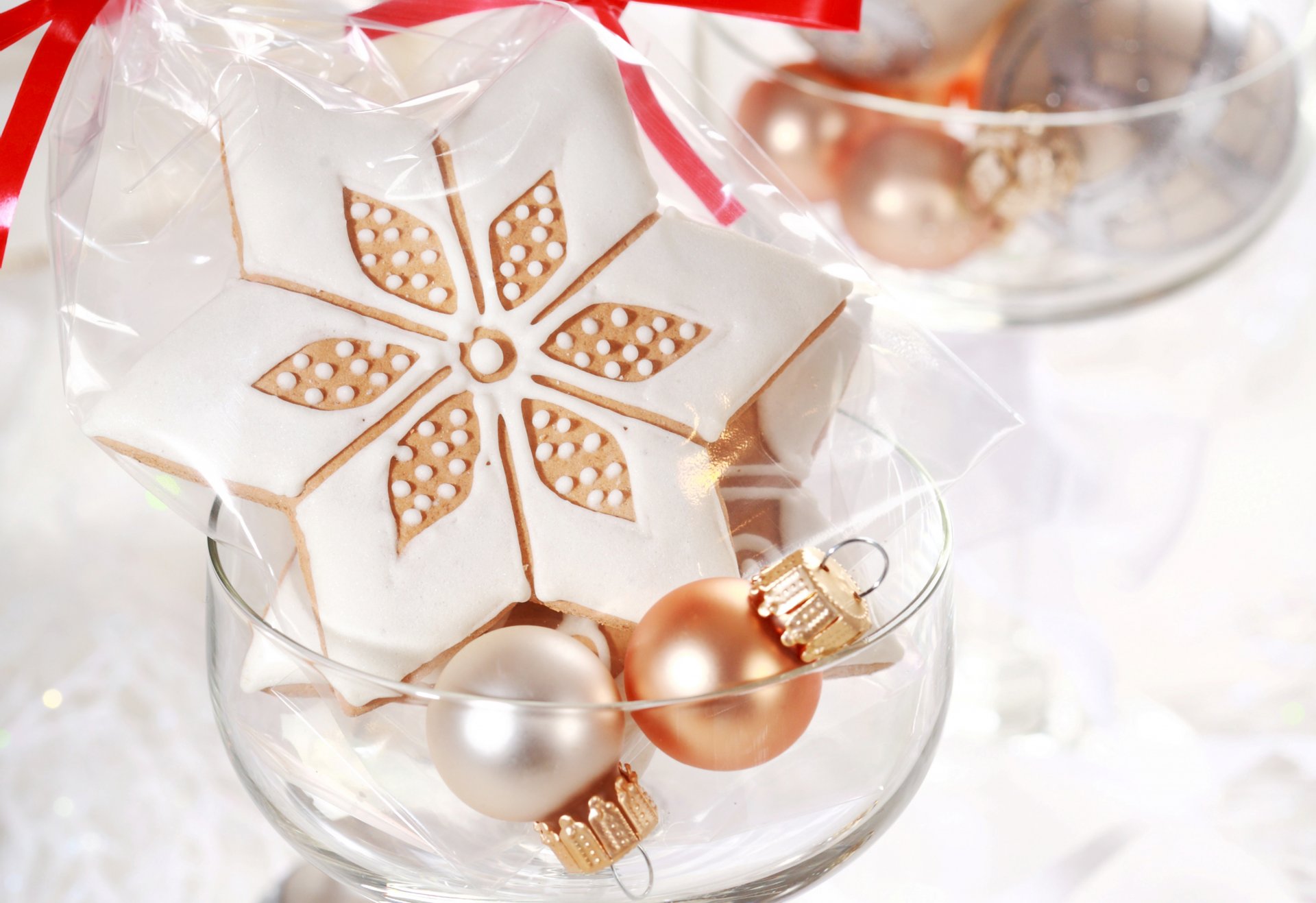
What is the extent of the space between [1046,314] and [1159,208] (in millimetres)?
91

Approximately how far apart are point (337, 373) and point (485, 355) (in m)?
0.06

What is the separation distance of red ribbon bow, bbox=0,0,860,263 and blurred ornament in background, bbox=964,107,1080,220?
17cm

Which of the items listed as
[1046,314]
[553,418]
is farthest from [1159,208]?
[553,418]

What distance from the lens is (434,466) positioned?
478 mm

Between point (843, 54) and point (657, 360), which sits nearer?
point (657, 360)

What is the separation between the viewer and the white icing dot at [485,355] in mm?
482

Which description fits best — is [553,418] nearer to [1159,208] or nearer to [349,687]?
[349,687]

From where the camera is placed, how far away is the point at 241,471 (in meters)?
0.46

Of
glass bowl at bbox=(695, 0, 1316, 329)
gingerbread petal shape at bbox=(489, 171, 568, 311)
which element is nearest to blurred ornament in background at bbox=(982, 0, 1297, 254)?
glass bowl at bbox=(695, 0, 1316, 329)

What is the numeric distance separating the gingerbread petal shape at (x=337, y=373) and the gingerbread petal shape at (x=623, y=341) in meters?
0.06

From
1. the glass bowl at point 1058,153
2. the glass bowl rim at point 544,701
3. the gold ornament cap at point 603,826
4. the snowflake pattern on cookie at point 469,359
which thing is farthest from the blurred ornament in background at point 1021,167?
the gold ornament cap at point 603,826

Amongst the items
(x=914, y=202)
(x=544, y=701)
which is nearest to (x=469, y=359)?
(x=544, y=701)

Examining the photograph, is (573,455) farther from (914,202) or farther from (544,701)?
(914,202)

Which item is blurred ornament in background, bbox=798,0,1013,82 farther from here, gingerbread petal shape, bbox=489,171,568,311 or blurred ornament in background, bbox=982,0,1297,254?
gingerbread petal shape, bbox=489,171,568,311
